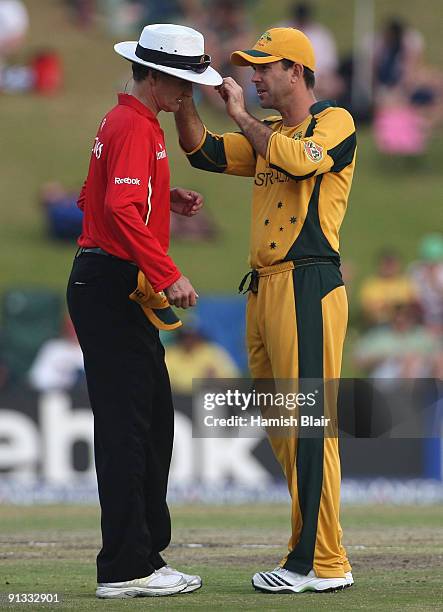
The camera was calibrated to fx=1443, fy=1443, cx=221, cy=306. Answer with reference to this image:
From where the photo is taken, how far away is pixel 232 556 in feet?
25.8

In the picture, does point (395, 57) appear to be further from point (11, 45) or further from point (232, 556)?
point (232, 556)

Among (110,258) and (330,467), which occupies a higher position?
(110,258)

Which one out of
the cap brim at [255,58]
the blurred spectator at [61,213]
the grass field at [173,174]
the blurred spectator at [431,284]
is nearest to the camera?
the cap brim at [255,58]

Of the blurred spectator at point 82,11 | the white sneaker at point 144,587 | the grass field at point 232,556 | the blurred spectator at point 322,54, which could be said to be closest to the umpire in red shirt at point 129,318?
the white sneaker at point 144,587

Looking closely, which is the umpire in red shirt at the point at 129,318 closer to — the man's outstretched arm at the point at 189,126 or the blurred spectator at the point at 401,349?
the man's outstretched arm at the point at 189,126

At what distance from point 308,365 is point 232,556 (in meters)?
1.70

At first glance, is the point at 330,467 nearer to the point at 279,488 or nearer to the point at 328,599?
the point at 328,599

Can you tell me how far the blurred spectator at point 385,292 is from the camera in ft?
52.5

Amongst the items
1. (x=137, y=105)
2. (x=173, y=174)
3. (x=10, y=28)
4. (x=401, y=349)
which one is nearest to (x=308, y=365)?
(x=137, y=105)

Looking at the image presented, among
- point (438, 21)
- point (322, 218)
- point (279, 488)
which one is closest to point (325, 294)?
point (322, 218)

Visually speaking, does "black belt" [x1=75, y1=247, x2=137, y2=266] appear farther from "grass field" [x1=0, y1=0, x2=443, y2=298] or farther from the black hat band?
"grass field" [x1=0, y1=0, x2=443, y2=298]

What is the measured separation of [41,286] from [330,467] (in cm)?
1198

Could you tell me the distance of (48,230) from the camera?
19312mm

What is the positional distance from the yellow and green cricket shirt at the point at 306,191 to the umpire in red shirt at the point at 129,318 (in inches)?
19.0
